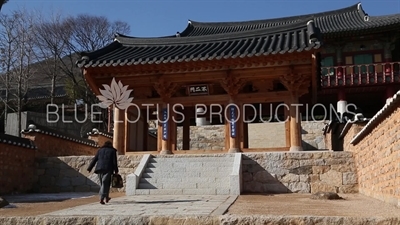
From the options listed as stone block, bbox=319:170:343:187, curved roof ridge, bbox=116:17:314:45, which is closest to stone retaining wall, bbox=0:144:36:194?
curved roof ridge, bbox=116:17:314:45

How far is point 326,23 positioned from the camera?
27.1 meters

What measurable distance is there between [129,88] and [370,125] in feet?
27.5

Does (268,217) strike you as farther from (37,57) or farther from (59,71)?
(59,71)

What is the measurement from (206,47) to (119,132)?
4386 mm

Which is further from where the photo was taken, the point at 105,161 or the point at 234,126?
the point at 234,126

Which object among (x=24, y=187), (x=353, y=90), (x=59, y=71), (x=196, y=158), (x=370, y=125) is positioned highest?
(x=59, y=71)

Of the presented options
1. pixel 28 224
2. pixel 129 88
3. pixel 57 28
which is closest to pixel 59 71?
pixel 57 28

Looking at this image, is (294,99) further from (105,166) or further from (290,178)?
(105,166)

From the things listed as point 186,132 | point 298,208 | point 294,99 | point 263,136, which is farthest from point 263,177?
point 263,136

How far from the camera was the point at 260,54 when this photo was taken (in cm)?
1142

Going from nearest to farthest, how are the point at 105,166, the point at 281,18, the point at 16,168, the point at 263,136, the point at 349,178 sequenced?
the point at 105,166 → the point at 349,178 → the point at 16,168 → the point at 263,136 → the point at 281,18

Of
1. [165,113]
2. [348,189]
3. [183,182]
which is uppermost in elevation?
[165,113]

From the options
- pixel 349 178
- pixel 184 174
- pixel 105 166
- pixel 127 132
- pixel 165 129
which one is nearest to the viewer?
pixel 105 166

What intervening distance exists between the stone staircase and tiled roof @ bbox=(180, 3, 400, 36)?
657 inches
